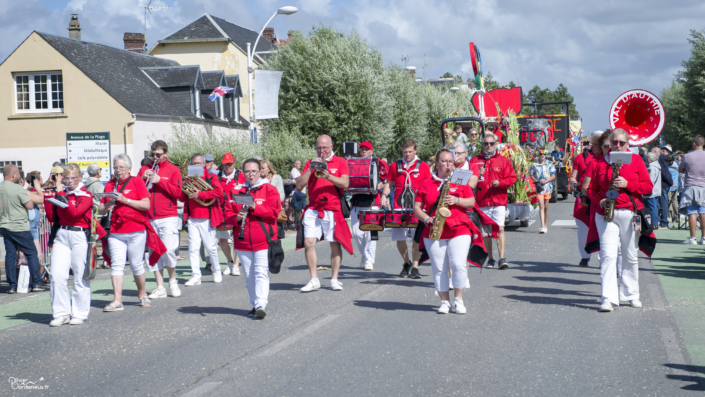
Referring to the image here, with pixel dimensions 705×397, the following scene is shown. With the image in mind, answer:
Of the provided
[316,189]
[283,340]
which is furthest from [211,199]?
[283,340]

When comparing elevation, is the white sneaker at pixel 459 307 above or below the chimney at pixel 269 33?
below

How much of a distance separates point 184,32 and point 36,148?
66.6 feet

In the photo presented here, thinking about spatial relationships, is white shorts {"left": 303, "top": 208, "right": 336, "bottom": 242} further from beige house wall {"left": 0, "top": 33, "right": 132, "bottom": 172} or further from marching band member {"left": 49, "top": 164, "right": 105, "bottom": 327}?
beige house wall {"left": 0, "top": 33, "right": 132, "bottom": 172}

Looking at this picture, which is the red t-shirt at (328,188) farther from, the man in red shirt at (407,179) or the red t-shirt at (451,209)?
the red t-shirt at (451,209)

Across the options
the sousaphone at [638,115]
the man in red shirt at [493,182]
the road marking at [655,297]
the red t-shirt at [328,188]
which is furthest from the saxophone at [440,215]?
the sousaphone at [638,115]

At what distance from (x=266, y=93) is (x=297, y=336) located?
15967mm

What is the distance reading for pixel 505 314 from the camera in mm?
7500

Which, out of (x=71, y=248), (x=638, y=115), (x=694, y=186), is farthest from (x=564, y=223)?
(x=71, y=248)

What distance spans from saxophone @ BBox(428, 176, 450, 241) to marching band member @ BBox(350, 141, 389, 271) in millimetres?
2778

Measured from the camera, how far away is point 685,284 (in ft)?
30.8

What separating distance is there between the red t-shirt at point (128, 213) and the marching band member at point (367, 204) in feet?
11.0

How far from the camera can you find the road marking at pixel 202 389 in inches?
193

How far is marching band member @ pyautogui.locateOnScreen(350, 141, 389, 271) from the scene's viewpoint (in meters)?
10.1

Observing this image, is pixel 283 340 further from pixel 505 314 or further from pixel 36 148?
pixel 36 148
